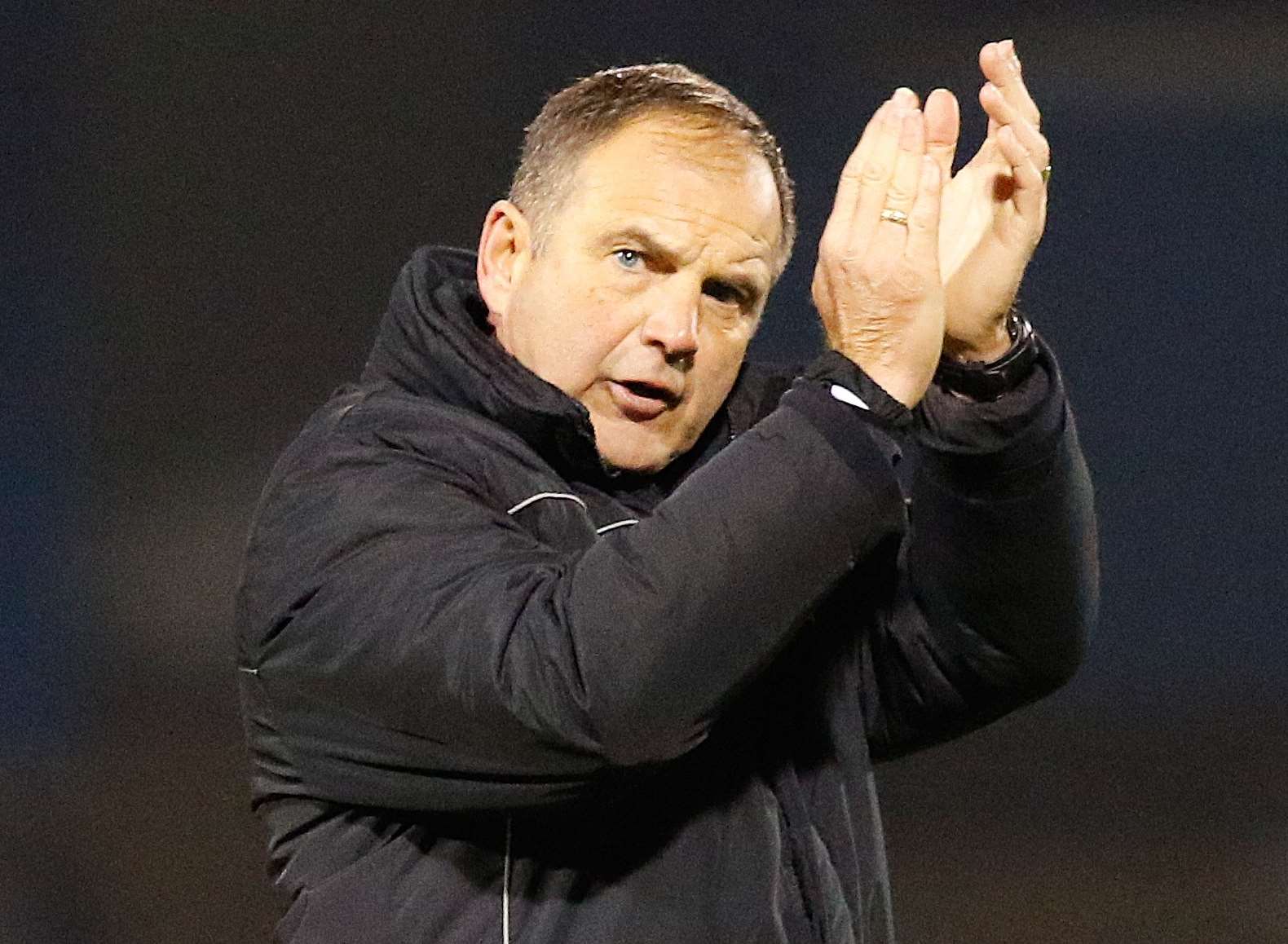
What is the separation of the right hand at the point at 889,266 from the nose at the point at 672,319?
14 cm

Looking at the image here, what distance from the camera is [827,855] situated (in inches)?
40.1

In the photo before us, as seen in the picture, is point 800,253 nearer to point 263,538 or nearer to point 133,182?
point 133,182

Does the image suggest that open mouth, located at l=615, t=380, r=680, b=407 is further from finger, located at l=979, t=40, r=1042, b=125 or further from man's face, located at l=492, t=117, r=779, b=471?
finger, located at l=979, t=40, r=1042, b=125

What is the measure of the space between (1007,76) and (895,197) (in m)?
0.16

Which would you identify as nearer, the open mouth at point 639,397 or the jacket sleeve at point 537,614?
the jacket sleeve at point 537,614

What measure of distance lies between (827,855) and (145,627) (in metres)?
0.99

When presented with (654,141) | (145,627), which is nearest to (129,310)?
(145,627)

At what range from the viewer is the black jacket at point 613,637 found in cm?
86

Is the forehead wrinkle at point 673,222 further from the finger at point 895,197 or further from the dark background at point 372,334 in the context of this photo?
the dark background at point 372,334

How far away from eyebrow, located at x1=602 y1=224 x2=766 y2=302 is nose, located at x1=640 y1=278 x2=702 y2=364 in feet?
0.05

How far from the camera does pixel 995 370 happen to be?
3.44 feet

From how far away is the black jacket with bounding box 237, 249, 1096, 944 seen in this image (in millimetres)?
862

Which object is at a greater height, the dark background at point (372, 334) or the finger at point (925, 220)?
the finger at point (925, 220)

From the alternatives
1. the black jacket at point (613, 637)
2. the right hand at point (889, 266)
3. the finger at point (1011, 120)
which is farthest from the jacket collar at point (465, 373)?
the finger at point (1011, 120)
